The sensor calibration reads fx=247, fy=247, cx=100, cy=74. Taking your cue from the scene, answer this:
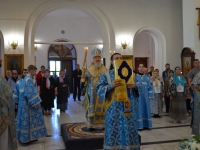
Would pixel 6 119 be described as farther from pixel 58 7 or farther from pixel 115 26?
pixel 115 26

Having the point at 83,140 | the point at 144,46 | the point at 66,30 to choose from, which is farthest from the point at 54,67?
the point at 83,140

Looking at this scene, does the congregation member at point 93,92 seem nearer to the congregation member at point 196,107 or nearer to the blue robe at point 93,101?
the blue robe at point 93,101

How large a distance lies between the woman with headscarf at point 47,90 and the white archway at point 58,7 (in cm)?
277

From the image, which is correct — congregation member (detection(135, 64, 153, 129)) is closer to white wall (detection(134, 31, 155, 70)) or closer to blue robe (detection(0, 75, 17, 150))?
blue robe (detection(0, 75, 17, 150))

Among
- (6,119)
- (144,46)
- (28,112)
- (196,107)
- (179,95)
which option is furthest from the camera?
(144,46)

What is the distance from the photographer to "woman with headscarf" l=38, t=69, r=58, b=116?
26.8ft

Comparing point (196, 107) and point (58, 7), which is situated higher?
point (58, 7)

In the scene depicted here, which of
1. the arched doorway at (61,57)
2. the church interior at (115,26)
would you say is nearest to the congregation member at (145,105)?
the church interior at (115,26)

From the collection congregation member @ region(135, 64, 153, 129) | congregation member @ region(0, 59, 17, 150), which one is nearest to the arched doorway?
congregation member @ region(135, 64, 153, 129)

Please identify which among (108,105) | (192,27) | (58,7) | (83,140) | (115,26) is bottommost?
(83,140)

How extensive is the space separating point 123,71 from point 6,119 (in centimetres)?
166

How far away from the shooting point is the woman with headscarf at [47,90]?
8.16m

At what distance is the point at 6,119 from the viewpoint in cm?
326

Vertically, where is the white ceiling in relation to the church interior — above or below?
above
